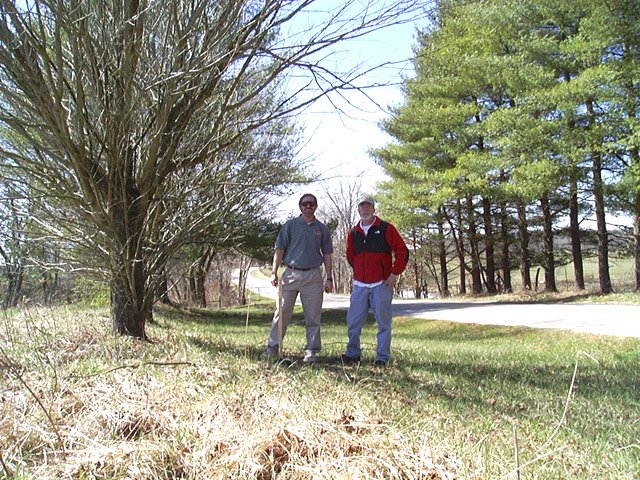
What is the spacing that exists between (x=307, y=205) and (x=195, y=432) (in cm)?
338

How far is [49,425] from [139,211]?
378 cm

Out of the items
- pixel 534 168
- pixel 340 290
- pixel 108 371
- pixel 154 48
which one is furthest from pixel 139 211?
pixel 340 290

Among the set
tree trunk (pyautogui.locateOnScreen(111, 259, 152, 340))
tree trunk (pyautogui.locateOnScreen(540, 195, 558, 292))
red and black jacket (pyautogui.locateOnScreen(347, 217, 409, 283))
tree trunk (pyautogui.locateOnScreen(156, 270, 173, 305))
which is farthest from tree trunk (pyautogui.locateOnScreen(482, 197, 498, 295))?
tree trunk (pyautogui.locateOnScreen(111, 259, 152, 340))

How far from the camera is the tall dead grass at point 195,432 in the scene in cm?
227

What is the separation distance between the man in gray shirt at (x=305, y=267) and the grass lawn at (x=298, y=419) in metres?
0.53

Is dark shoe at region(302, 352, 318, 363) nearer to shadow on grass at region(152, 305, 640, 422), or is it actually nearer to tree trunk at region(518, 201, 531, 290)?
shadow on grass at region(152, 305, 640, 422)

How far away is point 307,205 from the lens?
18.7ft

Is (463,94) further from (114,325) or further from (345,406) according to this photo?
(345,406)

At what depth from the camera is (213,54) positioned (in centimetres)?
562

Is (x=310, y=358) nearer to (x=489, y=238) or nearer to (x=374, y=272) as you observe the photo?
(x=374, y=272)

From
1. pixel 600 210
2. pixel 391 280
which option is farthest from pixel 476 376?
pixel 600 210

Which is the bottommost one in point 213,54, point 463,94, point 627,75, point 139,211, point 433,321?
point 433,321

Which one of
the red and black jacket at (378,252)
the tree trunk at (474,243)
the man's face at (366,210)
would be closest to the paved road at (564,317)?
the red and black jacket at (378,252)

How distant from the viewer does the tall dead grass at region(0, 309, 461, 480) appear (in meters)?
2.27
